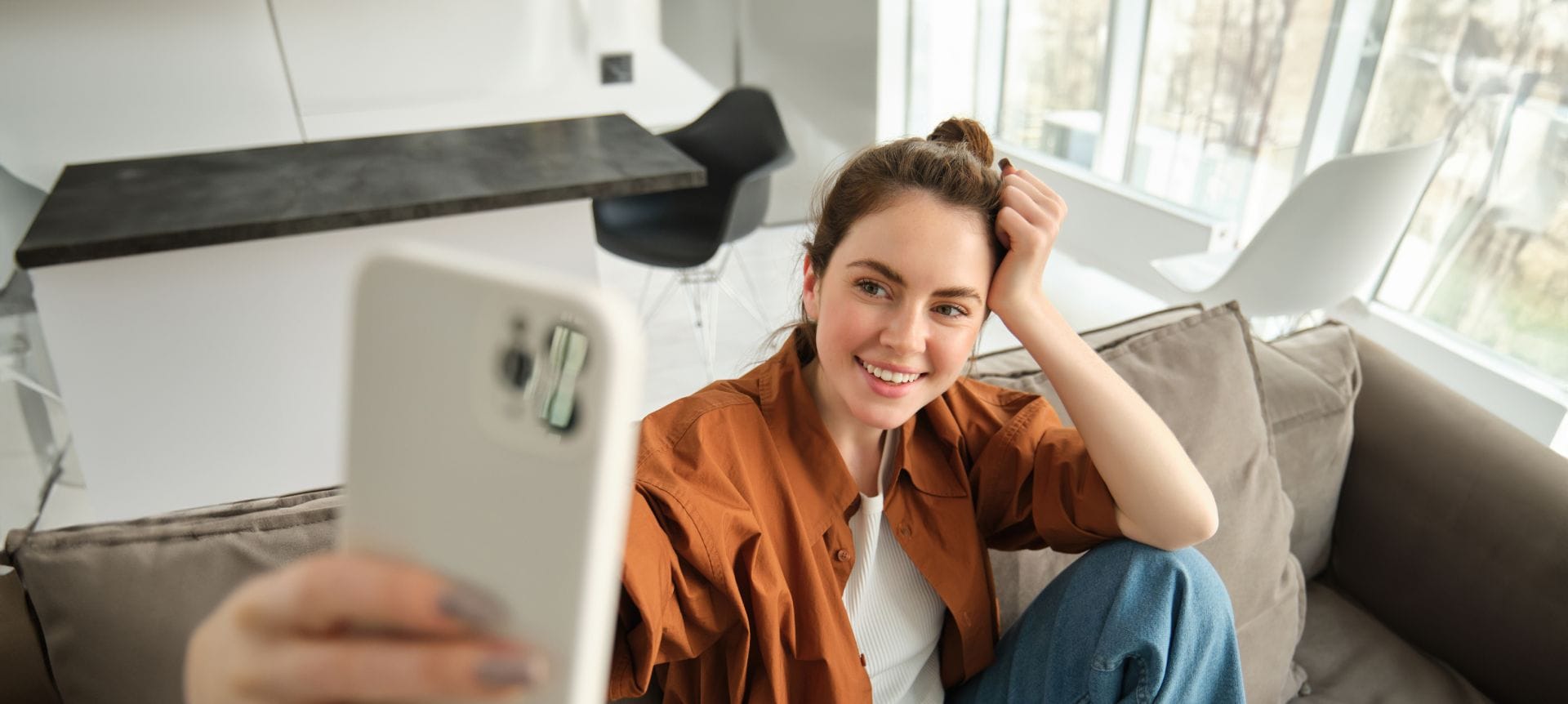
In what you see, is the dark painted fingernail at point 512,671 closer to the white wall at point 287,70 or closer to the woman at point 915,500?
the woman at point 915,500

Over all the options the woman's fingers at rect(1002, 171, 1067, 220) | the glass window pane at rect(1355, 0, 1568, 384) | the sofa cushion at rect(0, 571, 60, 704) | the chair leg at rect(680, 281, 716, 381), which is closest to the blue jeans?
the woman's fingers at rect(1002, 171, 1067, 220)

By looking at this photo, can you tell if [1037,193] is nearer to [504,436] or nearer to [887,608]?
[887,608]

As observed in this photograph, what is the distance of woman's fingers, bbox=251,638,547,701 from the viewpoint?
323mm

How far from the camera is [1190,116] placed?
3594 millimetres

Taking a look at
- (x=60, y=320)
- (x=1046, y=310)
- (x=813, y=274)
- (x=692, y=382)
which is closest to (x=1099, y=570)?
(x=1046, y=310)

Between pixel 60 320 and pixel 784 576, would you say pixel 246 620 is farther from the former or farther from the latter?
pixel 60 320

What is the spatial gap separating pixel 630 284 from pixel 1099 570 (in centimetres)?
307

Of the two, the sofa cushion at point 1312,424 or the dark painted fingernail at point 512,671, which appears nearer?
the dark painted fingernail at point 512,671

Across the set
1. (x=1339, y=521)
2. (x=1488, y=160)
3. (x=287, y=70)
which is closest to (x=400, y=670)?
(x=1339, y=521)

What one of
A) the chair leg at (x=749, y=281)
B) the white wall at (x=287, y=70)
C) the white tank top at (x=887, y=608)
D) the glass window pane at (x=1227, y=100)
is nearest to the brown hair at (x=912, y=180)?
the white tank top at (x=887, y=608)

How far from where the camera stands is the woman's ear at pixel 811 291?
1.11 metres

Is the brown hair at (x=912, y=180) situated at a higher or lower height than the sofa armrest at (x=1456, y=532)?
higher

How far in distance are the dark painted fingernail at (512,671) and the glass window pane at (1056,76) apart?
13.3 feet

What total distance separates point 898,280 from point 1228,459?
0.60 m
